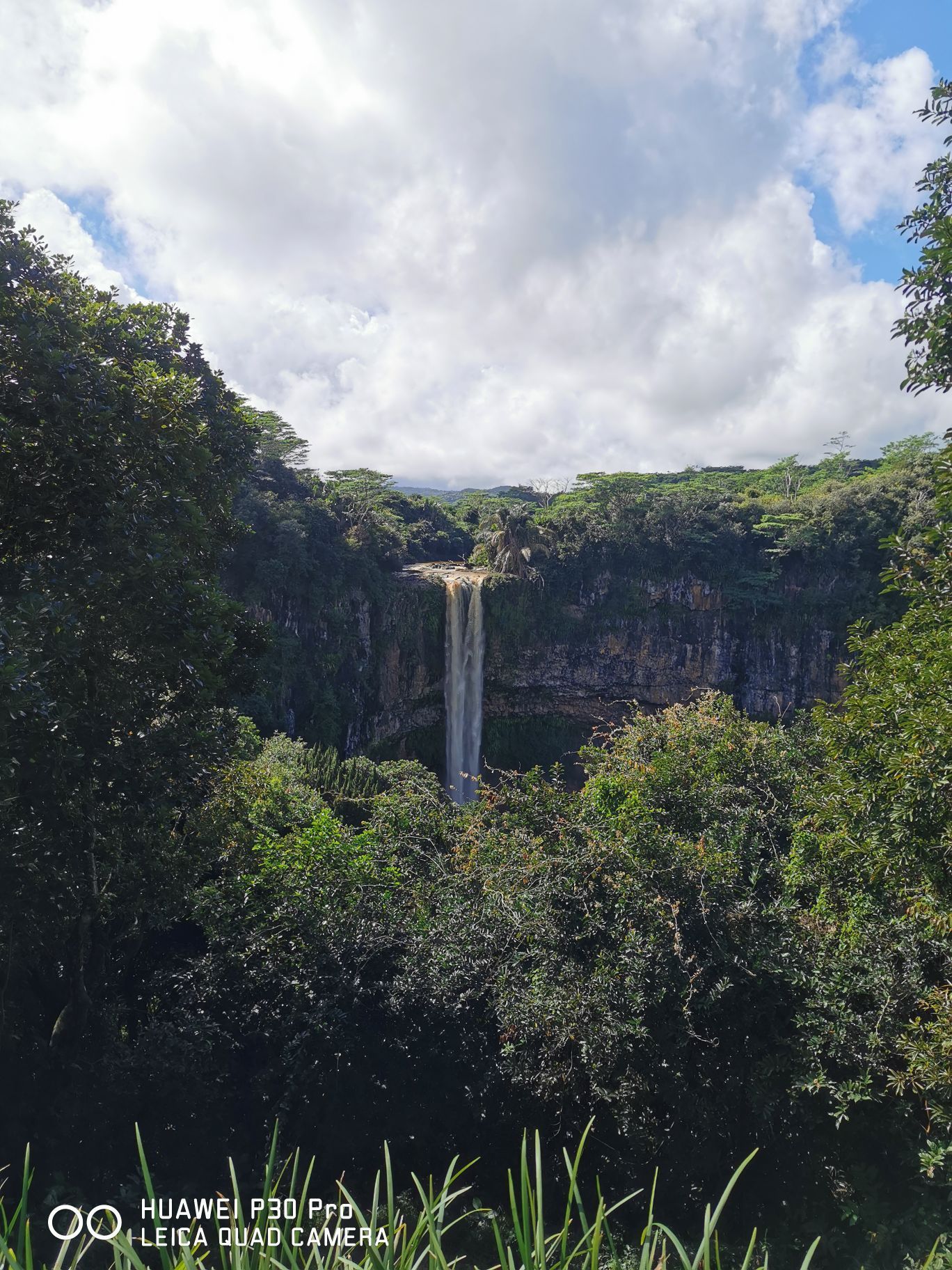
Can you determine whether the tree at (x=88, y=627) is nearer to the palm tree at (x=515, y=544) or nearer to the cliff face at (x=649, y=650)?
the cliff face at (x=649, y=650)

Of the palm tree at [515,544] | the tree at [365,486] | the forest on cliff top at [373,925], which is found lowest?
the forest on cliff top at [373,925]

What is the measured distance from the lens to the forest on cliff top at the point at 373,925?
422cm

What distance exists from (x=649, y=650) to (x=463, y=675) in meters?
7.13

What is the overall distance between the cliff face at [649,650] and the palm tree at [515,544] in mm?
637

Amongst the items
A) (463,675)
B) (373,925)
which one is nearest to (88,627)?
(373,925)

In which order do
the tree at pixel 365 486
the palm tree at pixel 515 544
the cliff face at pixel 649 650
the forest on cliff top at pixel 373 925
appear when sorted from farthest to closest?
the tree at pixel 365 486, the cliff face at pixel 649 650, the palm tree at pixel 515 544, the forest on cliff top at pixel 373 925

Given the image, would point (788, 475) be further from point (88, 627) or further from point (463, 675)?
point (88, 627)

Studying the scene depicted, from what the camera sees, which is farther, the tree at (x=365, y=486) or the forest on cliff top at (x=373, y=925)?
the tree at (x=365, y=486)

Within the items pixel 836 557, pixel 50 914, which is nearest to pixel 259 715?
pixel 50 914

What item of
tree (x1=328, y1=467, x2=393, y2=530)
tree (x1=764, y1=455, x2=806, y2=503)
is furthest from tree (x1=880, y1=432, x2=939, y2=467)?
tree (x1=328, y1=467, x2=393, y2=530)

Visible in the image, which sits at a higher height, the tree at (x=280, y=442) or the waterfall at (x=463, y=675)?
the tree at (x=280, y=442)

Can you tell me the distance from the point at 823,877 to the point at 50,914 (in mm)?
5310

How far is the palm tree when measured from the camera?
24938mm

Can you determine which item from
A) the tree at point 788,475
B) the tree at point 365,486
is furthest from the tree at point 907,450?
the tree at point 365,486
